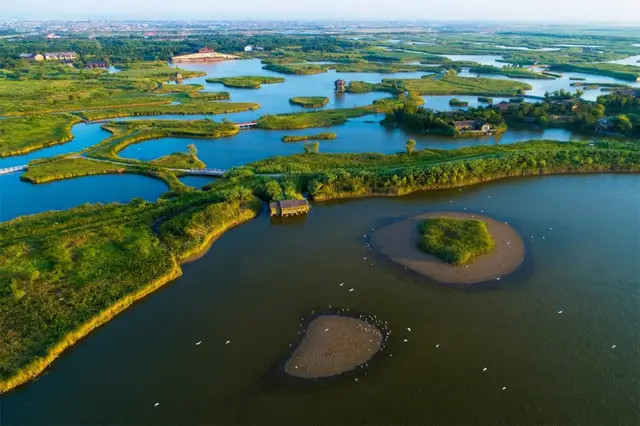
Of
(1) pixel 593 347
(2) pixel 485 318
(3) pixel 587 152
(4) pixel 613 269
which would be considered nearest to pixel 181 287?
(2) pixel 485 318

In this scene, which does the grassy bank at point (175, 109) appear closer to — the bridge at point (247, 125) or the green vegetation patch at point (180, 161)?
the bridge at point (247, 125)

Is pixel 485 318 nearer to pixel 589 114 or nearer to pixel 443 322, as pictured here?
pixel 443 322

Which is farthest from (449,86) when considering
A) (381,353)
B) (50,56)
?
(50,56)

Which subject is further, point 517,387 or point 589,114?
point 589,114

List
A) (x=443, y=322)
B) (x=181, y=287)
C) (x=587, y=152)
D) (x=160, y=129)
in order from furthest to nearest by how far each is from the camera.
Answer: (x=160, y=129), (x=587, y=152), (x=181, y=287), (x=443, y=322)

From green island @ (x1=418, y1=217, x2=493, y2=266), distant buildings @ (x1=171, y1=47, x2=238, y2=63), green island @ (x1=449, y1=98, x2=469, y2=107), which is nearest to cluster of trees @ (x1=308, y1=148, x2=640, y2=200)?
green island @ (x1=418, y1=217, x2=493, y2=266)

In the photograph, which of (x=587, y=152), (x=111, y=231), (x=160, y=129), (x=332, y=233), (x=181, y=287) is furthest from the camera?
(x=160, y=129)

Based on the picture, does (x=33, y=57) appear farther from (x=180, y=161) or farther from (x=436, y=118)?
(x=436, y=118)
